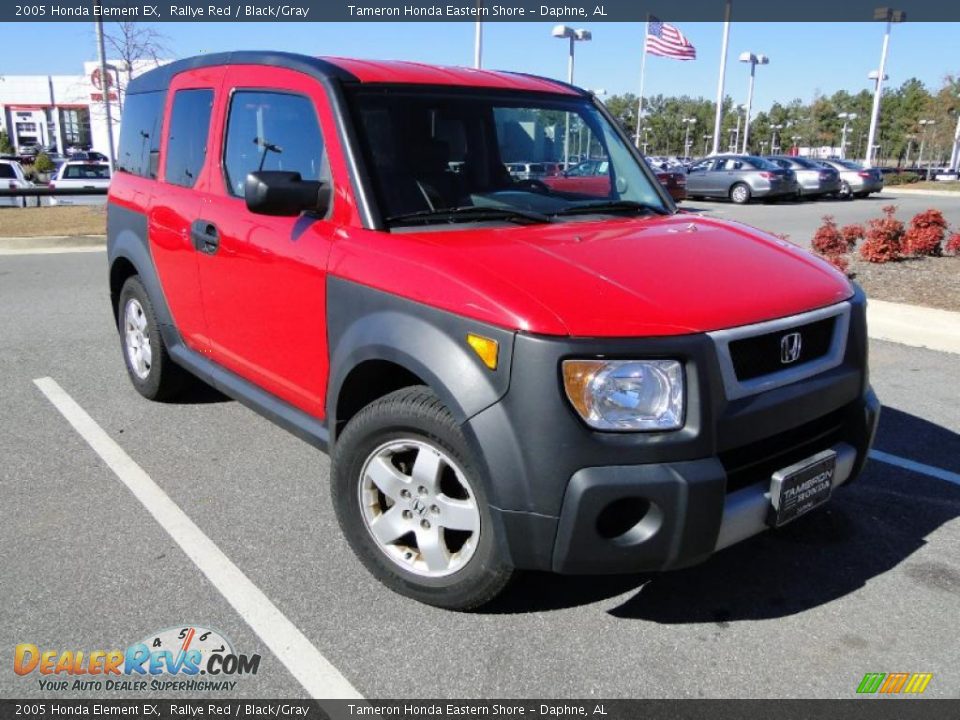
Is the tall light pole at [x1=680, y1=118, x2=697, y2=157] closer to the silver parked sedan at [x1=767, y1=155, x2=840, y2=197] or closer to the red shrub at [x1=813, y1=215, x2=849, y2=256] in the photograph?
the silver parked sedan at [x1=767, y1=155, x2=840, y2=197]

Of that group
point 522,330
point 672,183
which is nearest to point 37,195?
point 672,183

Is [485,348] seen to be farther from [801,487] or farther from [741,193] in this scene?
[741,193]

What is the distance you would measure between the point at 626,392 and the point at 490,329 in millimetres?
464

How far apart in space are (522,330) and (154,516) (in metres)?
2.24

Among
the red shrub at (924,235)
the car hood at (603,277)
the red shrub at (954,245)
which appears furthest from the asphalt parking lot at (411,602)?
the red shrub at (954,245)

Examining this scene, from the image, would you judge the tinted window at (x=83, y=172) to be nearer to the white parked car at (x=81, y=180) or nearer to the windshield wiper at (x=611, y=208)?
the white parked car at (x=81, y=180)

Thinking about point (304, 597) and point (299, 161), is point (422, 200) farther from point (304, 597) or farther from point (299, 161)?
point (304, 597)

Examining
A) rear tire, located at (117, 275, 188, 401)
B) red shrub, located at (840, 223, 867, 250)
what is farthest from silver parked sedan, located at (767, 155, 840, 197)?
rear tire, located at (117, 275, 188, 401)

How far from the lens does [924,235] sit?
412 inches

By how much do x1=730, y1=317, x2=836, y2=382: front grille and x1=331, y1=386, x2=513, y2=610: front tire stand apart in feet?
3.08

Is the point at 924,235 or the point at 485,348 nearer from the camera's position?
the point at 485,348

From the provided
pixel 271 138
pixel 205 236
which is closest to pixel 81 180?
pixel 205 236

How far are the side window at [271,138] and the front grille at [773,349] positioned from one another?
178 centimetres

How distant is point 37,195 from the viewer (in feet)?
70.8
